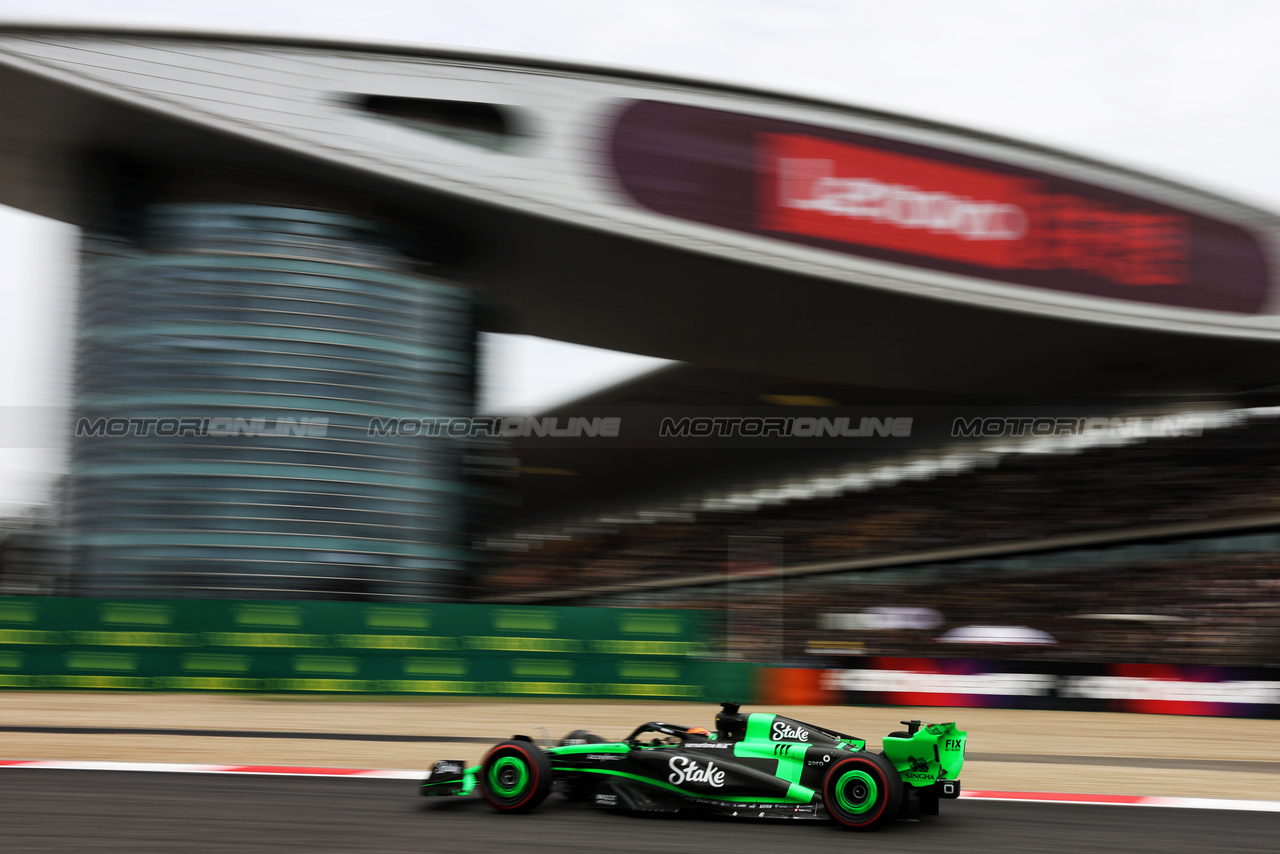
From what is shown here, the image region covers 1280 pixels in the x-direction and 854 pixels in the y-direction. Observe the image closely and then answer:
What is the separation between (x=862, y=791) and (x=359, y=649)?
360 inches

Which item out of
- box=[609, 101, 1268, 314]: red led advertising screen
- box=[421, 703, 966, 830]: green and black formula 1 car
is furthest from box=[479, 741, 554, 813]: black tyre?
box=[609, 101, 1268, 314]: red led advertising screen

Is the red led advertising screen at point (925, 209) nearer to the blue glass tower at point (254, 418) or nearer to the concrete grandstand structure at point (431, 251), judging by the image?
the concrete grandstand structure at point (431, 251)

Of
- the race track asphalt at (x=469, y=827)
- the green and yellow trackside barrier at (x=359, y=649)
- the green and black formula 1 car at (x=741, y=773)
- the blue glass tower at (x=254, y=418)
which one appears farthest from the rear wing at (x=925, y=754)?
the blue glass tower at (x=254, y=418)

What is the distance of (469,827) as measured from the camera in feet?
19.5

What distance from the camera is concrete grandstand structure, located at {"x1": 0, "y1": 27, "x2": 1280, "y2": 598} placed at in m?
16.8

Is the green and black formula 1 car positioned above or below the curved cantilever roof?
below

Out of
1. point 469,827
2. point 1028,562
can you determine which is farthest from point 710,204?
point 469,827

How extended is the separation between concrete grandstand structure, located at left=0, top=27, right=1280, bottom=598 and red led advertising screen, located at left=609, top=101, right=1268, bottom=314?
0.06m

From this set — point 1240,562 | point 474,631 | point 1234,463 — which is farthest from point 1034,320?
point 474,631

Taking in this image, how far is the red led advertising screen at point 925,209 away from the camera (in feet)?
63.9

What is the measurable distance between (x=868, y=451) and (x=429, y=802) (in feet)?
68.0

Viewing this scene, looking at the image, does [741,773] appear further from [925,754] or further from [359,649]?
[359,649]

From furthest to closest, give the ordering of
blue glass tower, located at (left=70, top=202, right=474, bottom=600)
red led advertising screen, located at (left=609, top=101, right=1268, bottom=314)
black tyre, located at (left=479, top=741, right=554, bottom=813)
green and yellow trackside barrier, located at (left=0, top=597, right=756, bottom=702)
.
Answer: red led advertising screen, located at (left=609, top=101, right=1268, bottom=314) < blue glass tower, located at (left=70, top=202, right=474, bottom=600) < green and yellow trackside barrier, located at (left=0, top=597, right=756, bottom=702) < black tyre, located at (left=479, top=741, right=554, bottom=813)

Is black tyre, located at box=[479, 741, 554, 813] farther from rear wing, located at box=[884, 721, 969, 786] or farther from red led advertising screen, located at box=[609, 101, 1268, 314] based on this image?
red led advertising screen, located at box=[609, 101, 1268, 314]
